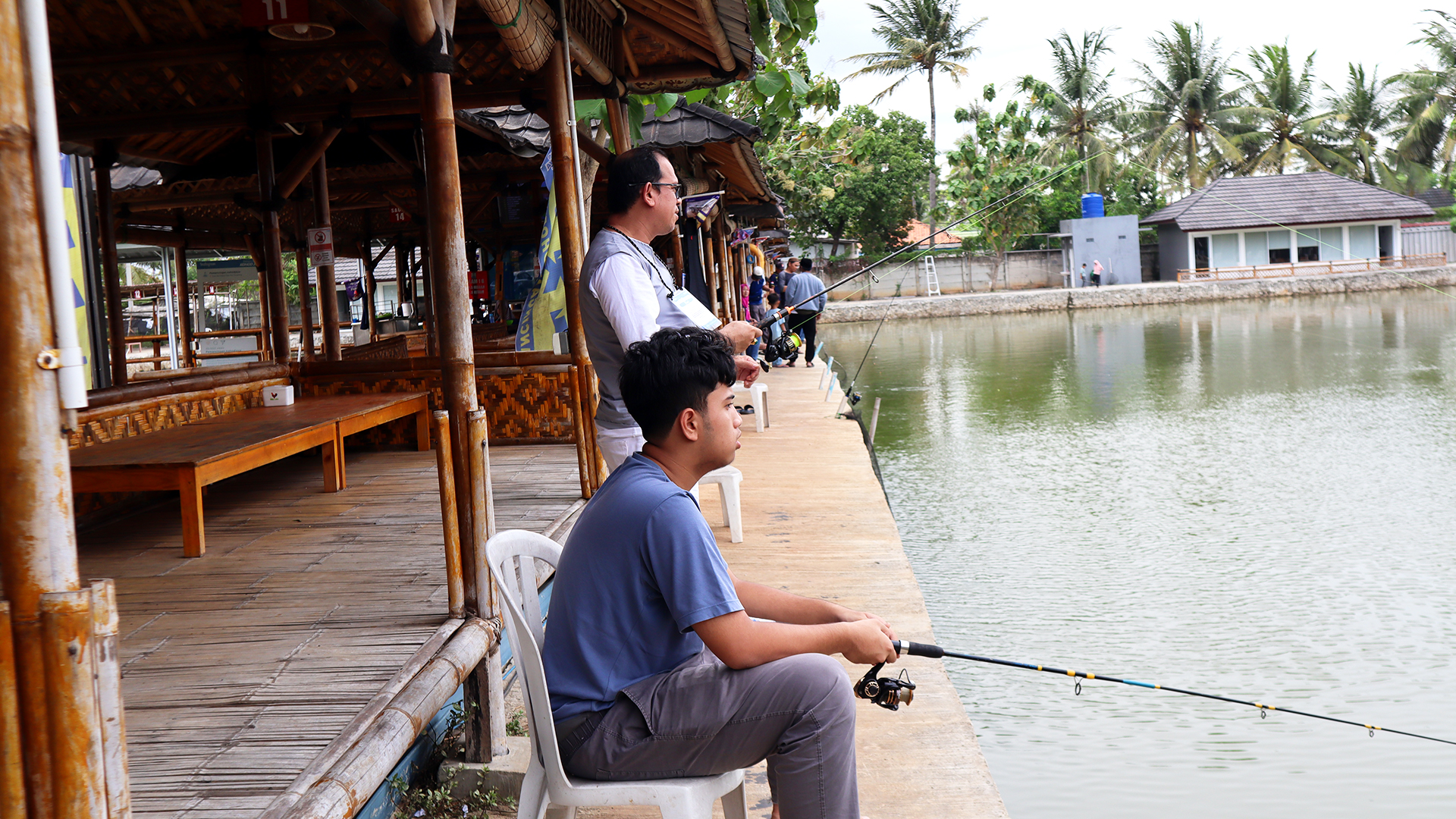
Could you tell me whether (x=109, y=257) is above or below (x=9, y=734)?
above

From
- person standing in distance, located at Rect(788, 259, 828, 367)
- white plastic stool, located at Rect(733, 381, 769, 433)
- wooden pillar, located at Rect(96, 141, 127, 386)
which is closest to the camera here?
wooden pillar, located at Rect(96, 141, 127, 386)

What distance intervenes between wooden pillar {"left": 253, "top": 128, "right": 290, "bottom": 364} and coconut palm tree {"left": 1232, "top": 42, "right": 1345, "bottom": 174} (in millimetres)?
39754

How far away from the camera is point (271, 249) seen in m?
7.01

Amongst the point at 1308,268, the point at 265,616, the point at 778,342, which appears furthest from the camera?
the point at 1308,268

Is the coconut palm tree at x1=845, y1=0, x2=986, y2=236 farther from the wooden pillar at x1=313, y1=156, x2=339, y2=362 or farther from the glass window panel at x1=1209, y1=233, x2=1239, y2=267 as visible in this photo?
the wooden pillar at x1=313, y1=156, x2=339, y2=362

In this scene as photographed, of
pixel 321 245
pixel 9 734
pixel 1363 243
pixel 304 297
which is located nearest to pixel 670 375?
pixel 9 734

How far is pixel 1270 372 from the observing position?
15289 millimetres

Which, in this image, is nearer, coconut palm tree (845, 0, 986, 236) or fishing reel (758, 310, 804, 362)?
fishing reel (758, 310, 804, 362)

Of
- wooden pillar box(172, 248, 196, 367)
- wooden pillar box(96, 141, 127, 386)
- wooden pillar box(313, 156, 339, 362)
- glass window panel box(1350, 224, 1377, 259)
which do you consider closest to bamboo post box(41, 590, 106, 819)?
wooden pillar box(96, 141, 127, 386)

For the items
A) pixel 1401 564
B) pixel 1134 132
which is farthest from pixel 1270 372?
pixel 1134 132

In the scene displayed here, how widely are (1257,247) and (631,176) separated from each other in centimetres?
3709

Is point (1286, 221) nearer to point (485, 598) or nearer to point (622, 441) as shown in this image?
point (622, 441)

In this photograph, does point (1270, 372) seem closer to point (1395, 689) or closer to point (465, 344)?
point (1395, 689)

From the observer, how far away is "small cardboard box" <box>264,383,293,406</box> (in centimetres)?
604
